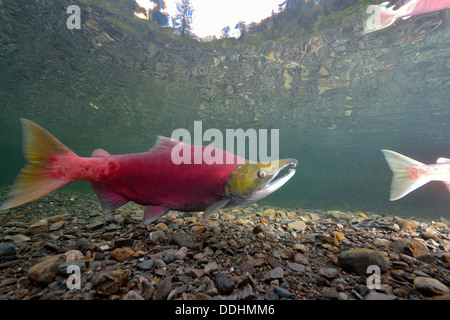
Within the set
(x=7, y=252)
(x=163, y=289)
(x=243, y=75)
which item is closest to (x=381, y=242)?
(x=163, y=289)

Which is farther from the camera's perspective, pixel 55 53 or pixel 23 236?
pixel 55 53

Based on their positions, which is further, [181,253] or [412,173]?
[412,173]

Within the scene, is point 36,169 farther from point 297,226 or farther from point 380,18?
point 380,18

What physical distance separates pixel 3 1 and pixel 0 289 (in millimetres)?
11303

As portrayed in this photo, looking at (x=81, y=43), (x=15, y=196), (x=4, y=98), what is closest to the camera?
(x=15, y=196)

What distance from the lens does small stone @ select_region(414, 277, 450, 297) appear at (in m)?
1.56

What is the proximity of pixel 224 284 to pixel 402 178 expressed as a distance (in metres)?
4.15

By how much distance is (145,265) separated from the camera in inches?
75.9

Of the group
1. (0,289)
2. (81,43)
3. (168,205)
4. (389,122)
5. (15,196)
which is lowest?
(0,289)

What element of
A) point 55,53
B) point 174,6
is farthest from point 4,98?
point 174,6

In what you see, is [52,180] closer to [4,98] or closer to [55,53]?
[55,53]

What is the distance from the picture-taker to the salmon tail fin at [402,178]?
11.4 feet

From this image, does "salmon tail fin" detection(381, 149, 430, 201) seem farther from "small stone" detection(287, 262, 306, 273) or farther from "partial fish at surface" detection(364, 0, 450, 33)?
"partial fish at surface" detection(364, 0, 450, 33)

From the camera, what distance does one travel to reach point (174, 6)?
7035 mm
